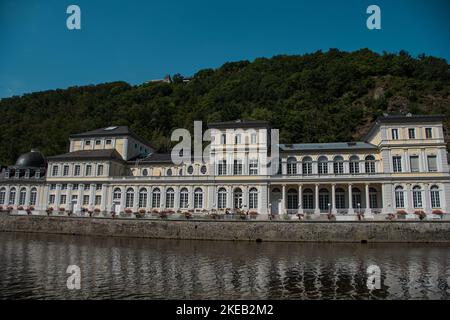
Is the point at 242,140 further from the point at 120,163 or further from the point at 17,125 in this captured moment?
the point at 17,125

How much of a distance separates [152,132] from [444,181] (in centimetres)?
6324

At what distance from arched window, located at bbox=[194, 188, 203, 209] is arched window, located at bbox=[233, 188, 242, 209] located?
13.7ft

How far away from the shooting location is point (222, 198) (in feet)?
129

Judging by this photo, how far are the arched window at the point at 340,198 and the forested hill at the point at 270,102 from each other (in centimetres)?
2717

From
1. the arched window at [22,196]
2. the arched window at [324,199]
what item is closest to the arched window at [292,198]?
the arched window at [324,199]

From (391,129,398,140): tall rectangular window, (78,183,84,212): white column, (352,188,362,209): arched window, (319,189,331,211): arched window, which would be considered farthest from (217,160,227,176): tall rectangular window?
(391,129,398,140): tall rectangular window

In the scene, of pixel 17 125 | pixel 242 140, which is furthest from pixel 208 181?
pixel 17 125

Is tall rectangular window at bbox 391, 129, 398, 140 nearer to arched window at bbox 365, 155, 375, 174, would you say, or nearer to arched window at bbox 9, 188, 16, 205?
arched window at bbox 365, 155, 375, 174

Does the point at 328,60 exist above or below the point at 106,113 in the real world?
above

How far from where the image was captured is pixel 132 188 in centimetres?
4153

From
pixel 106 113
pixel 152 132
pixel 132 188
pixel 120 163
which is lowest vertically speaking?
pixel 132 188

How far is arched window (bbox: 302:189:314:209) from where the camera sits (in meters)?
39.4

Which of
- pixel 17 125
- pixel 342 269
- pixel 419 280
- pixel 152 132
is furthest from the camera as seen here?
pixel 17 125
